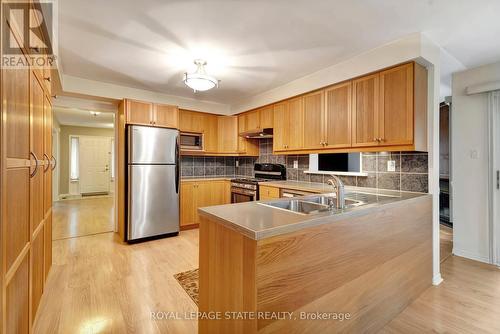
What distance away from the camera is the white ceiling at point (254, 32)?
69.9 inches

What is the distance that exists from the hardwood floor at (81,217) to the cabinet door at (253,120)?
122 inches

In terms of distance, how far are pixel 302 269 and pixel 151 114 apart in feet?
10.9

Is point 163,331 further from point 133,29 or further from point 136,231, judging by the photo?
point 133,29

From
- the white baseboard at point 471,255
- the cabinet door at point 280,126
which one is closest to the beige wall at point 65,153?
the cabinet door at point 280,126

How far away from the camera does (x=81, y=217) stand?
509 cm

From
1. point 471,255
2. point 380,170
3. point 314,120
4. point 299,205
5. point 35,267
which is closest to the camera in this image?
point 35,267

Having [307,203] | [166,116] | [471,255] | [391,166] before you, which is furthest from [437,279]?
[166,116]

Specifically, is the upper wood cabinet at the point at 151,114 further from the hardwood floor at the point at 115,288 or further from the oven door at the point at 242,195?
the hardwood floor at the point at 115,288

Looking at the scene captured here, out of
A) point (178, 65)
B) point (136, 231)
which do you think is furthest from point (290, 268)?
point (136, 231)

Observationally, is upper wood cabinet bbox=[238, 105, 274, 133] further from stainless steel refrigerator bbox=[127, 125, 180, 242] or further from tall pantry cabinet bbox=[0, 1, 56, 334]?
tall pantry cabinet bbox=[0, 1, 56, 334]

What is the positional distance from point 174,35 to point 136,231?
8.97 feet

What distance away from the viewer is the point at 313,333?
1312 millimetres

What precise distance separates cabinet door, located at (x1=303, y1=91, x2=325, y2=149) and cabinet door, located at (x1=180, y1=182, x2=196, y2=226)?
217 cm

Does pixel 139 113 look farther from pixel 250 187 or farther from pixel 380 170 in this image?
pixel 380 170
